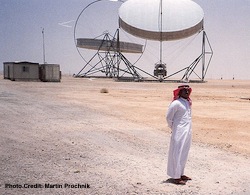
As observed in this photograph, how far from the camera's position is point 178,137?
558 cm

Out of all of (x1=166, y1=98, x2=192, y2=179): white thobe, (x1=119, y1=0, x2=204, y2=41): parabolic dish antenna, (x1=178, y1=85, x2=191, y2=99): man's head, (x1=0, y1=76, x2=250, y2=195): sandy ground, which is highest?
(x1=119, y1=0, x2=204, y2=41): parabolic dish antenna

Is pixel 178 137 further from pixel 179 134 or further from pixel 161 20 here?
pixel 161 20

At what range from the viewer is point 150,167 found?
6.62 m

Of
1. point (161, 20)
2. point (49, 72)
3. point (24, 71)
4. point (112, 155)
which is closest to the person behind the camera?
point (112, 155)

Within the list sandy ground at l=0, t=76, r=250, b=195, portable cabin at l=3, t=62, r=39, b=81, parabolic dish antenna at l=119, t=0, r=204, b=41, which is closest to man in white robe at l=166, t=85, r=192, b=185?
sandy ground at l=0, t=76, r=250, b=195

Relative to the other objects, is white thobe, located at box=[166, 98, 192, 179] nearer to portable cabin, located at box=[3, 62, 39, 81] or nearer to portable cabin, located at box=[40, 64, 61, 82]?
portable cabin, located at box=[40, 64, 61, 82]

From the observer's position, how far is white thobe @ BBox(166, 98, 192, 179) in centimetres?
555

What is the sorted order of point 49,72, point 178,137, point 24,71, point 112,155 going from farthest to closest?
point 49,72 → point 24,71 → point 112,155 → point 178,137

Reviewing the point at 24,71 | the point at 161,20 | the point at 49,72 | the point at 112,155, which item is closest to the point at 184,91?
the point at 112,155

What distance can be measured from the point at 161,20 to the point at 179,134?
40588 mm

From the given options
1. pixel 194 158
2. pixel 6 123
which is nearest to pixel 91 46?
pixel 6 123

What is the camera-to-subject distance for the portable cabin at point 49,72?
42.1 metres

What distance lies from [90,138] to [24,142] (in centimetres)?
186

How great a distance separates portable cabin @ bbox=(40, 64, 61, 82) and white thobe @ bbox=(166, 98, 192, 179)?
124 feet
